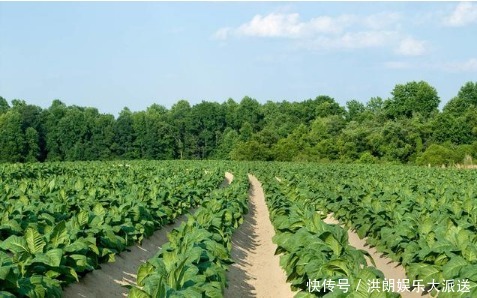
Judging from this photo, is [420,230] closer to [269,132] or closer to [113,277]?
[113,277]

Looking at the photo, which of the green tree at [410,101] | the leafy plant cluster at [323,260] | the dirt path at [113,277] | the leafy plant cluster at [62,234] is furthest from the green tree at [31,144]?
the leafy plant cluster at [323,260]

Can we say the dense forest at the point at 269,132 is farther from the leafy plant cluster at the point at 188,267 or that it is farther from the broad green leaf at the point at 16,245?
the broad green leaf at the point at 16,245

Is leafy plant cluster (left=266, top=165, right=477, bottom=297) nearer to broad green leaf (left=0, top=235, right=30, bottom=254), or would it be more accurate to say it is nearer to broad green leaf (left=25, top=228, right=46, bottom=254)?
broad green leaf (left=25, top=228, right=46, bottom=254)

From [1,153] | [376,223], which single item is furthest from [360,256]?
[1,153]

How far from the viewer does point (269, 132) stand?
265 ft

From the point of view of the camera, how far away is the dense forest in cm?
6538

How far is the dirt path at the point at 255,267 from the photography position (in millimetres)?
9305

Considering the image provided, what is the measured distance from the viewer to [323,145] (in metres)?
68.6

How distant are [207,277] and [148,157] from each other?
284 ft

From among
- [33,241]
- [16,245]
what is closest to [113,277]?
[33,241]

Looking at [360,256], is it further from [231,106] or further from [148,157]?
[231,106]

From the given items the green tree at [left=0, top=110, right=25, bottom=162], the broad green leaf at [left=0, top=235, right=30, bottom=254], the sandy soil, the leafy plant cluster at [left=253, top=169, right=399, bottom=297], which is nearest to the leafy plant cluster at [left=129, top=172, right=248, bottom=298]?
the leafy plant cluster at [left=253, top=169, right=399, bottom=297]

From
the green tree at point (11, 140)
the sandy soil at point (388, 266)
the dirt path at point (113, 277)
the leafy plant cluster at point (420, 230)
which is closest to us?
the leafy plant cluster at point (420, 230)

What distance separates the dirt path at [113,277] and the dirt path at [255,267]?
5.67 ft
